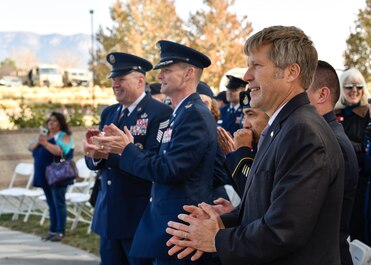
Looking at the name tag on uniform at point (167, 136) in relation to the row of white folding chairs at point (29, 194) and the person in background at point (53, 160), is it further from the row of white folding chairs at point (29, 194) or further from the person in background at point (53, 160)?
the row of white folding chairs at point (29, 194)

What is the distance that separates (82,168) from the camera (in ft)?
30.2

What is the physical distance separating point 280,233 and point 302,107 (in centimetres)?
45

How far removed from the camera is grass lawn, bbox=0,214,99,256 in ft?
24.7

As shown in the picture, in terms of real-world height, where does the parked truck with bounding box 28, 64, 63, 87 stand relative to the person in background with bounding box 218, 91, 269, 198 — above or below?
below

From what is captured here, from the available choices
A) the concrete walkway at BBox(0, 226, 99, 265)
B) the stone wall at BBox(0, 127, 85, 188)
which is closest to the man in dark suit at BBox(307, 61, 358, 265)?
the concrete walkway at BBox(0, 226, 99, 265)

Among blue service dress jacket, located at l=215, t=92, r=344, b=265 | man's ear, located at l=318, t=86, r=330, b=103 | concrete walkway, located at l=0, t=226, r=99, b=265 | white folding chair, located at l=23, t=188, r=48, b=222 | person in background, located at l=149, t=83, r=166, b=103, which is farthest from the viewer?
white folding chair, located at l=23, t=188, r=48, b=222

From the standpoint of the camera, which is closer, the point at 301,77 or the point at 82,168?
the point at 301,77

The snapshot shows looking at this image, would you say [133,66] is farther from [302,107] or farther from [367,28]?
[367,28]

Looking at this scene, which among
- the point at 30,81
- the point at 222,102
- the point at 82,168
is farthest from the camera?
the point at 30,81

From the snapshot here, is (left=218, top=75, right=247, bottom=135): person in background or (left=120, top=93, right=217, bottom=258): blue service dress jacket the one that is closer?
(left=120, top=93, right=217, bottom=258): blue service dress jacket

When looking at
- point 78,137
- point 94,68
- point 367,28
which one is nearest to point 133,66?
point 78,137

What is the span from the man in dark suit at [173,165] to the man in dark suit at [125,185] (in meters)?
0.68

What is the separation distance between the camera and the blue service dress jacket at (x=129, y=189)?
4504 mm

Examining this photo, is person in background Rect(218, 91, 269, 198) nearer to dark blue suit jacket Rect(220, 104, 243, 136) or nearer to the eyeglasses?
the eyeglasses
